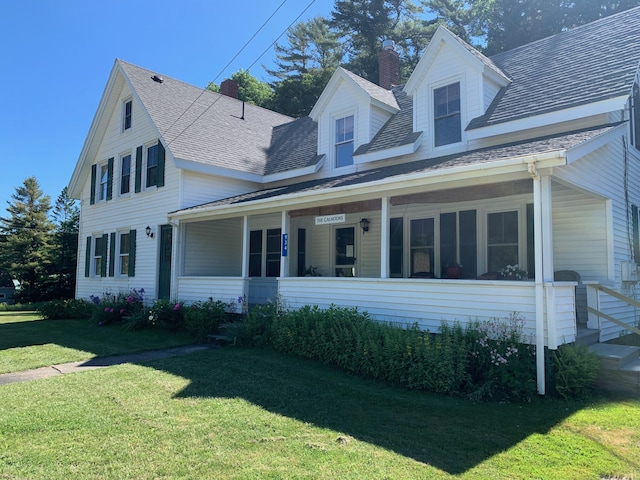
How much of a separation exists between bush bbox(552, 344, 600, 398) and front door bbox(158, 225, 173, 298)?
11.4 meters

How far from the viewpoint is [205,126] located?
16.3m

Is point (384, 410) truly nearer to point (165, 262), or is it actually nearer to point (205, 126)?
point (165, 262)

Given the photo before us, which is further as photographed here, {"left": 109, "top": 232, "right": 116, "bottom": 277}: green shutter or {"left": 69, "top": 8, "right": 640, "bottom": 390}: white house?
{"left": 109, "top": 232, "right": 116, "bottom": 277}: green shutter

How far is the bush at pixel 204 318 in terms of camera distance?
1090 centimetres

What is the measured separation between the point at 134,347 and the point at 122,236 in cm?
809

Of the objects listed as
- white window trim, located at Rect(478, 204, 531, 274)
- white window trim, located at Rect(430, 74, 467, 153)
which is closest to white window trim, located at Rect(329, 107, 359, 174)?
white window trim, located at Rect(430, 74, 467, 153)

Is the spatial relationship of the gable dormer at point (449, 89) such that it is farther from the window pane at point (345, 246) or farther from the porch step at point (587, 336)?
the porch step at point (587, 336)

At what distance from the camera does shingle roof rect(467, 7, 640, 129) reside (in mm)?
8970

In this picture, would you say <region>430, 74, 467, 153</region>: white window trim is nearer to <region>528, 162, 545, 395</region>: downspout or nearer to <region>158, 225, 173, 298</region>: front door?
<region>528, 162, 545, 395</region>: downspout

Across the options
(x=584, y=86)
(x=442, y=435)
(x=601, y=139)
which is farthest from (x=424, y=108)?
(x=442, y=435)

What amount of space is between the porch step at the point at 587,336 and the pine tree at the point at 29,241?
30525mm

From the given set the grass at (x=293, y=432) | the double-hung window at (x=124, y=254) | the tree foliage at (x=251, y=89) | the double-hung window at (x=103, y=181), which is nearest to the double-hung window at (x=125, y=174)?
the double-hung window at (x=103, y=181)

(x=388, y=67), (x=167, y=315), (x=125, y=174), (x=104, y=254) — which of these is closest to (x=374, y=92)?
(x=388, y=67)

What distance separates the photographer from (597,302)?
7781 millimetres
